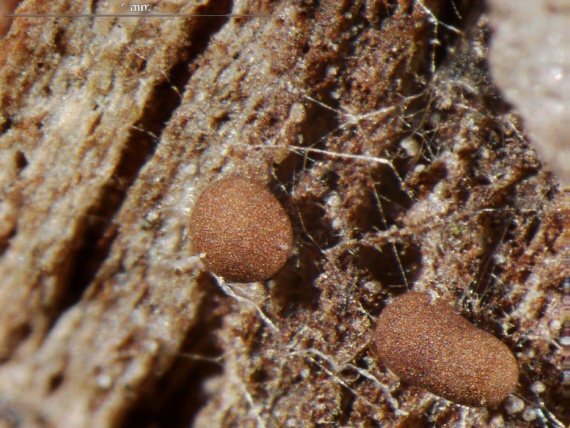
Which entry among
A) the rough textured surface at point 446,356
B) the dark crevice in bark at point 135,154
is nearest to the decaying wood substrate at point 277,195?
the dark crevice in bark at point 135,154

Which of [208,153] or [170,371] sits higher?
[208,153]

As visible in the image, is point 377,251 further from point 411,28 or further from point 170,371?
point 170,371

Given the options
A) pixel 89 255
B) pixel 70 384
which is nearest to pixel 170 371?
pixel 70 384

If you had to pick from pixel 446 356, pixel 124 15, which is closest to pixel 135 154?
pixel 124 15

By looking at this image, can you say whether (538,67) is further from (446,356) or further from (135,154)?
(135,154)


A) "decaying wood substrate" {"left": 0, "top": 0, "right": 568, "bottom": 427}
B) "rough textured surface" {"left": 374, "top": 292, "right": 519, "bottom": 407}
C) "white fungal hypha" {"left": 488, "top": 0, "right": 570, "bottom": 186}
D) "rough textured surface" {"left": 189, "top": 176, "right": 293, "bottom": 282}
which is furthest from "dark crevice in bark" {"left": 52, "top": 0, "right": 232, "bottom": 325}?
"rough textured surface" {"left": 374, "top": 292, "right": 519, "bottom": 407}
